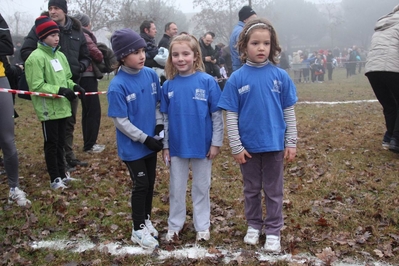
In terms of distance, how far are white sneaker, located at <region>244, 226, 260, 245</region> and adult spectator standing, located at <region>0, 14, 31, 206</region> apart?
2496 millimetres

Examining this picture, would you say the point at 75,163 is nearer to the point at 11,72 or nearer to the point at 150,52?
the point at 11,72

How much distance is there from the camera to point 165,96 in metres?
3.64

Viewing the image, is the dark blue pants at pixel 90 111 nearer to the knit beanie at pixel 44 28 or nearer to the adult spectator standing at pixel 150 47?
the adult spectator standing at pixel 150 47

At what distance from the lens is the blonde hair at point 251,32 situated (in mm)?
3451

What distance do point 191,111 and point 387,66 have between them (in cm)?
367

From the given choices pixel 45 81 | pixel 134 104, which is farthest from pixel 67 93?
pixel 134 104

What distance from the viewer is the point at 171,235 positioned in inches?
152

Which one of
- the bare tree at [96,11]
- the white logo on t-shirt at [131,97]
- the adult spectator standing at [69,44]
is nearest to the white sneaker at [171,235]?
the white logo on t-shirt at [131,97]

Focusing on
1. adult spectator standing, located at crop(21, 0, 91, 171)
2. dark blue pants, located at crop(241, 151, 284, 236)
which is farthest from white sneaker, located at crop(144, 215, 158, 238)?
adult spectator standing, located at crop(21, 0, 91, 171)

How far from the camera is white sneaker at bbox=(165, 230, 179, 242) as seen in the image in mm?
3814

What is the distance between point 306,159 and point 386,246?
2984 millimetres

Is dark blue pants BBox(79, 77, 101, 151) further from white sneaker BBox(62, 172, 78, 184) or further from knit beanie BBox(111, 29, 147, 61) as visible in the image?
knit beanie BBox(111, 29, 147, 61)

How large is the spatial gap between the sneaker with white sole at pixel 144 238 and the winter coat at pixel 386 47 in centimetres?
411

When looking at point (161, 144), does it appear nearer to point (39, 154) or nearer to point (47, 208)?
point (47, 208)
